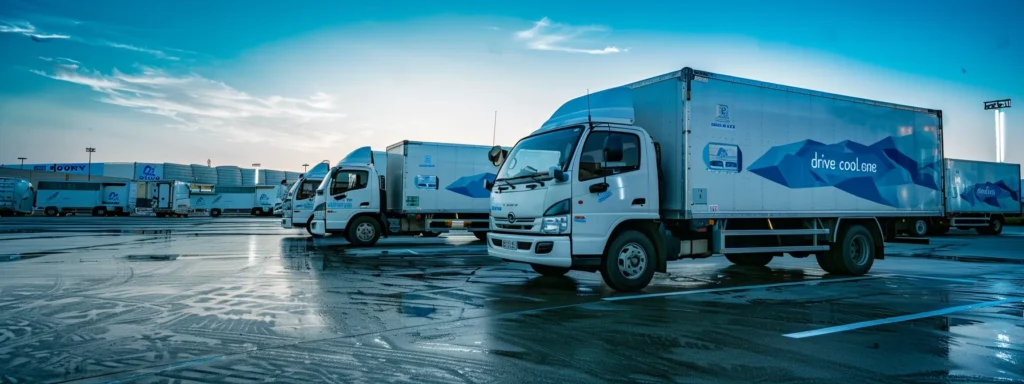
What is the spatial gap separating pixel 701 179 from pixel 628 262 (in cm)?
163

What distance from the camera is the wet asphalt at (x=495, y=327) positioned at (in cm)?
393

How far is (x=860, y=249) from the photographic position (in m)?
10.1

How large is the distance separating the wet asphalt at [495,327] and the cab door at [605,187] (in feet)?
2.80

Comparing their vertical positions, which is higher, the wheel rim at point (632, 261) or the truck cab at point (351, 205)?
the truck cab at point (351, 205)

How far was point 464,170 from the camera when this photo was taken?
692 inches

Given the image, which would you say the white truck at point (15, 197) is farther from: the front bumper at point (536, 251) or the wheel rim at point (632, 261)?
the wheel rim at point (632, 261)

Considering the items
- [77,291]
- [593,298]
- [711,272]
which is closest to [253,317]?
[77,291]

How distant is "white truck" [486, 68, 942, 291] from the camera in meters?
7.44

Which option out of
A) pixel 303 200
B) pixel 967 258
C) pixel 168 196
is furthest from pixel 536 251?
pixel 168 196

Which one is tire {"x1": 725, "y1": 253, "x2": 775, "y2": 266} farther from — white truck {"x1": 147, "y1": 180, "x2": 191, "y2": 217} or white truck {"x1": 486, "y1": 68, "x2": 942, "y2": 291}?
white truck {"x1": 147, "y1": 180, "x2": 191, "y2": 217}

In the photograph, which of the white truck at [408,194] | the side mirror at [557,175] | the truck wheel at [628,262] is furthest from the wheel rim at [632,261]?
the white truck at [408,194]

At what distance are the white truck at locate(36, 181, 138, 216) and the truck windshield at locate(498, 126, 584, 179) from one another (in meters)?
51.7

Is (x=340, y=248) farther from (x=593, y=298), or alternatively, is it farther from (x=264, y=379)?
(x=264, y=379)

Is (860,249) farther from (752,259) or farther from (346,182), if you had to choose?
(346,182)
